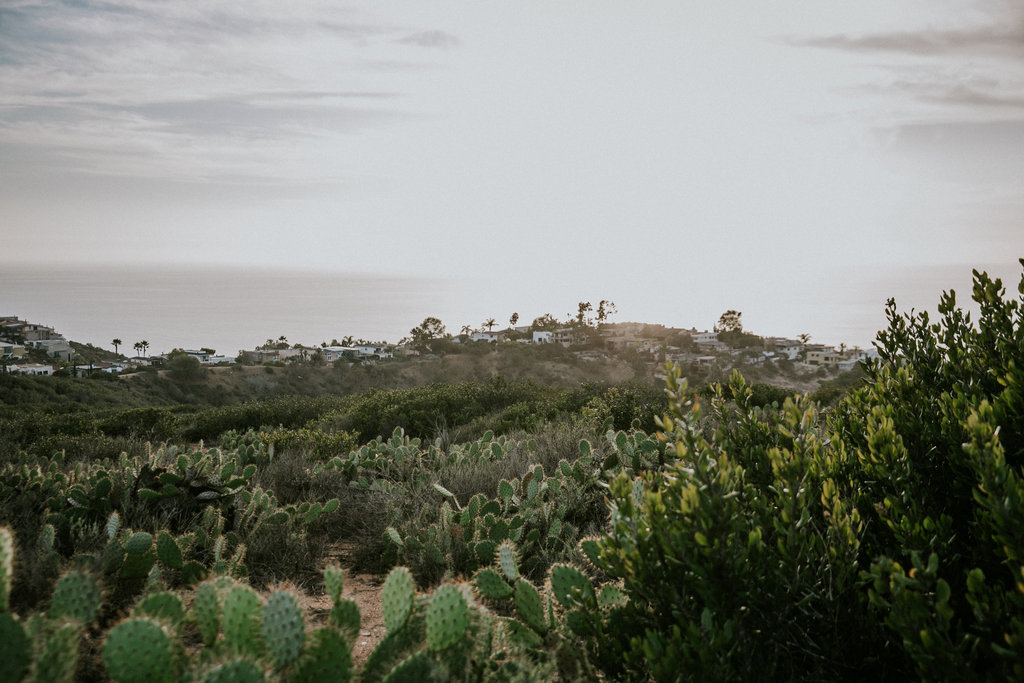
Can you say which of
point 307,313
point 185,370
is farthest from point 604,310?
point 307,313

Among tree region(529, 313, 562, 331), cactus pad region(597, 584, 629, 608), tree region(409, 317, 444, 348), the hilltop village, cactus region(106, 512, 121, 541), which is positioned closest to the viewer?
cactus pad region(597, 584, 629, 608)

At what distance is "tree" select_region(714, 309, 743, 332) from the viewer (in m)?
54.9

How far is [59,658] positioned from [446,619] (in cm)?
114

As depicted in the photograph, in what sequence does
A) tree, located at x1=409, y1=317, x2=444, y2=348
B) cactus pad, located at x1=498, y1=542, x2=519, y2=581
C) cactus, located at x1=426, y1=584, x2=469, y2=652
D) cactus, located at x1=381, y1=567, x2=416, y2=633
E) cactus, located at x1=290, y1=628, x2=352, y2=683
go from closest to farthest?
cactus, located at x1=290, y1=628, x2=352, y2=683, cactus, located at x1=426, y1=584, x2=469, y2=652, cactus, located at x1=381, y1=567, x2=416, y2=633, cactus pad, located at x1=498, y1=542, x2=519, y2=581, tree, located at x1=409, y1=317, x2=444, y2=348

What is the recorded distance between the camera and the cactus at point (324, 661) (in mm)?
1793

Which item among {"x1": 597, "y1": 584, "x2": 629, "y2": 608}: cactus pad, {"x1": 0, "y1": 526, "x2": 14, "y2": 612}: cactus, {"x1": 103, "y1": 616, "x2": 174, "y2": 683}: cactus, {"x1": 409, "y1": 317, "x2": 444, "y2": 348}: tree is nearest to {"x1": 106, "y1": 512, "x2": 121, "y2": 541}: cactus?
{"x1": 0, "y1": 526, "x2": 14, "y2": 612}: cactus

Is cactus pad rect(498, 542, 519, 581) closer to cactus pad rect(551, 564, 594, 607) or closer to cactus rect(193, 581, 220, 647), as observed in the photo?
cactus pad rect(551, 564, 594, 607)

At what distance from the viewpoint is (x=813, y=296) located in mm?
92688

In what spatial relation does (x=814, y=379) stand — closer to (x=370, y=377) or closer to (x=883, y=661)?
(x=370, y=377)

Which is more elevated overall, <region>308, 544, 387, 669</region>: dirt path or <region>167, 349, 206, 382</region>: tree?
<region>308, 544, 387, 669</region>: dirt path

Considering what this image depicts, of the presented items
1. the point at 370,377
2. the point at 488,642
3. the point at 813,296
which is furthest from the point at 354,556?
the point at 813,296

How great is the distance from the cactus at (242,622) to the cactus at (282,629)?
0.20 ft

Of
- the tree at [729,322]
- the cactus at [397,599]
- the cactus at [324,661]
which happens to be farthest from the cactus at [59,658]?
the tree at [729,322]

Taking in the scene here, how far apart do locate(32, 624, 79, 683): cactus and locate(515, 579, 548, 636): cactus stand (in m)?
A: 1.55
